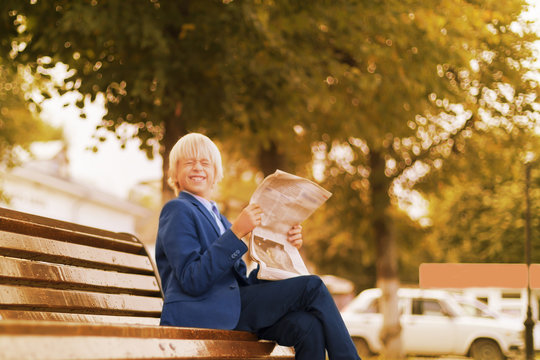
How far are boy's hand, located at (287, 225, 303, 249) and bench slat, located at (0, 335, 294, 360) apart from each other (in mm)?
708

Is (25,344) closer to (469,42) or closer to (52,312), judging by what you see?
(52,312)

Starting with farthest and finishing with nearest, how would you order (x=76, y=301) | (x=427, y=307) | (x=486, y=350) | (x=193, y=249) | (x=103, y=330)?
1. (x=427, y=307)
2. (x=486, y=350)
3. (x=76, y=301)
4. (x=193, y=249)
5. (x=103, y=330)

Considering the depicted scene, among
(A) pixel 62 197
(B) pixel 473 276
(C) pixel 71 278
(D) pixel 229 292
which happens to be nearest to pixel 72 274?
(C) pixel 71 278

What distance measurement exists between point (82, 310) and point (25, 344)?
5.72ft

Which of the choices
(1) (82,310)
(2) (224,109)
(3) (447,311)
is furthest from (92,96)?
(3) (447,311)

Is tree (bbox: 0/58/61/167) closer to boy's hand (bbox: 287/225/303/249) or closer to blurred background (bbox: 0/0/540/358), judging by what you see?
blurred background (bbox: 0/0/540/358)

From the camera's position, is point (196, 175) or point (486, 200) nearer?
point (196, 175)

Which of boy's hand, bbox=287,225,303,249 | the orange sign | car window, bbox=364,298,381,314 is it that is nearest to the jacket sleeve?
boy's hand, bbox=287,225,303,249

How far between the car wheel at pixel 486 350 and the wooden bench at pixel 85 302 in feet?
54.6

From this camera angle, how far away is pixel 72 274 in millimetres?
3629

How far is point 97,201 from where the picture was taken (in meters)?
35.9

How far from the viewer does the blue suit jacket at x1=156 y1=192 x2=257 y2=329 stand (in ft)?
10.9

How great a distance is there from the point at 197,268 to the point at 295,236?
609 mm

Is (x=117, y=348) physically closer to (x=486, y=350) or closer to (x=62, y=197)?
(x=486, y=350)
